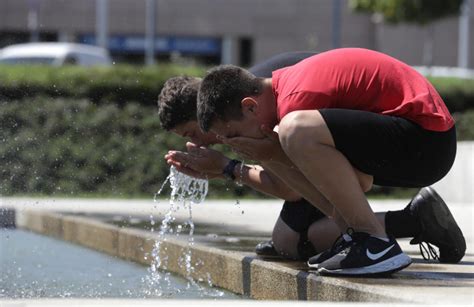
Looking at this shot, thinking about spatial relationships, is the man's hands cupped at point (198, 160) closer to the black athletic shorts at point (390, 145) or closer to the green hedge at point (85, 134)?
the black athletic shorts at point (390, 145)

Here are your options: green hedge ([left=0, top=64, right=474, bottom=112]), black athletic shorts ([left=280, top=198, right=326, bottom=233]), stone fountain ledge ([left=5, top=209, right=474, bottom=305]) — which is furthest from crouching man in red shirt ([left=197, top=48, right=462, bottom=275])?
green hedge ([left=0, top=64, right=474, bottom=112])

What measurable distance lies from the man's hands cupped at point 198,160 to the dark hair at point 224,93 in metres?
0.84

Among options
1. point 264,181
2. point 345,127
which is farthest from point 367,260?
point 264,181

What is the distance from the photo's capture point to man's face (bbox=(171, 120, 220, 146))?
5.58 meters

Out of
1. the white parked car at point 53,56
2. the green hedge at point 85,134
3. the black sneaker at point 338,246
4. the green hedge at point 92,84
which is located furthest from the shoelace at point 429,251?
the white parked car at point 53,56

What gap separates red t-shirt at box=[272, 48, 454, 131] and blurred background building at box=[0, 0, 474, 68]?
113ft

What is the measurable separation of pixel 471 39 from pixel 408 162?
118 feet

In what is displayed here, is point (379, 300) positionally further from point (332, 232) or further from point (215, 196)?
point (215, 196)

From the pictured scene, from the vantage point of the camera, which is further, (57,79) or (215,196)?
→ (57,79)

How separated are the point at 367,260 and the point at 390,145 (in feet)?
1.56

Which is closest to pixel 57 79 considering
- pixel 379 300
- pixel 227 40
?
pixel 379 300

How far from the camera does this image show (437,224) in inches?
211

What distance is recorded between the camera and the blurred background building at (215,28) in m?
39.7

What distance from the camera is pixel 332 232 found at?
5375 millimetres
